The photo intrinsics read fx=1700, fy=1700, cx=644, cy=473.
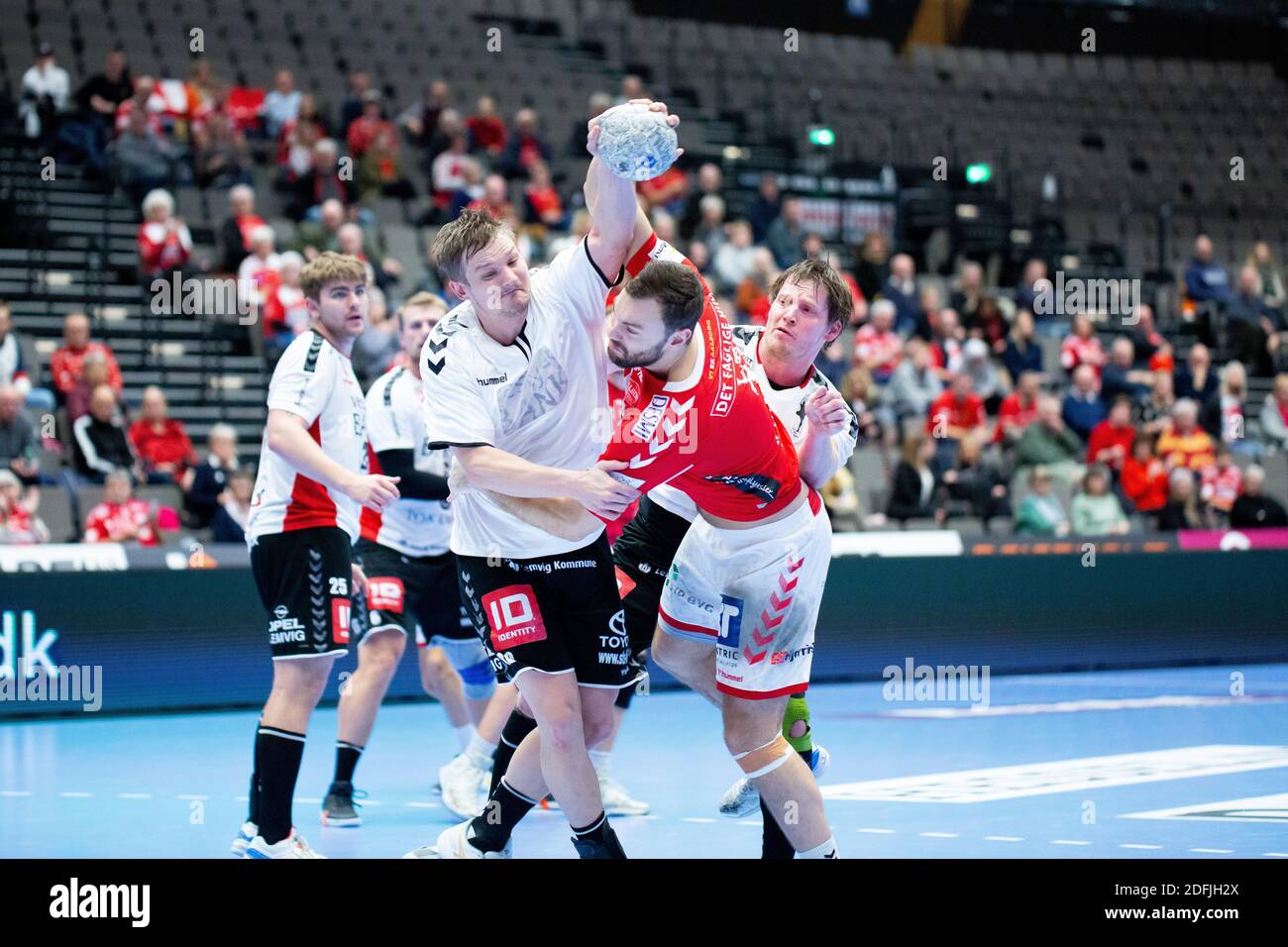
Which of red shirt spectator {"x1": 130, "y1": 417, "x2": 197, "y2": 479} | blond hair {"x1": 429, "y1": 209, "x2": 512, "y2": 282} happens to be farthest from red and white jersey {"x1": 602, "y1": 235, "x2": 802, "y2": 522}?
red shirt spectator {"x1": 130, "y1": 417, "x2": 197, "y2": 479}

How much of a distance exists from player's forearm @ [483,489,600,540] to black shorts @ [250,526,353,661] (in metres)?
1.06

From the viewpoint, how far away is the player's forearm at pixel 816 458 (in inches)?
237

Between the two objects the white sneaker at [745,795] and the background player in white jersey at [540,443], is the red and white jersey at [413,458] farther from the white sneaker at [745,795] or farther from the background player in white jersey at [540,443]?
the white sneaker at [745,795]

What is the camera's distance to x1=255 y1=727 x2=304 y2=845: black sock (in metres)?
6.36

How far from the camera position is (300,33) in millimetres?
20109

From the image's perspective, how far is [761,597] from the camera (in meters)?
5.77

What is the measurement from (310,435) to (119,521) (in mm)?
6217

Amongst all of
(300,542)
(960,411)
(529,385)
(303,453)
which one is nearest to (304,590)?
(300,542)

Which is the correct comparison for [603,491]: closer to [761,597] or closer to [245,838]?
[761,597]

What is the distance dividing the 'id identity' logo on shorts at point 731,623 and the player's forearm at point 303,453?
1.46 meters

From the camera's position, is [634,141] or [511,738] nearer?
[634,141]
